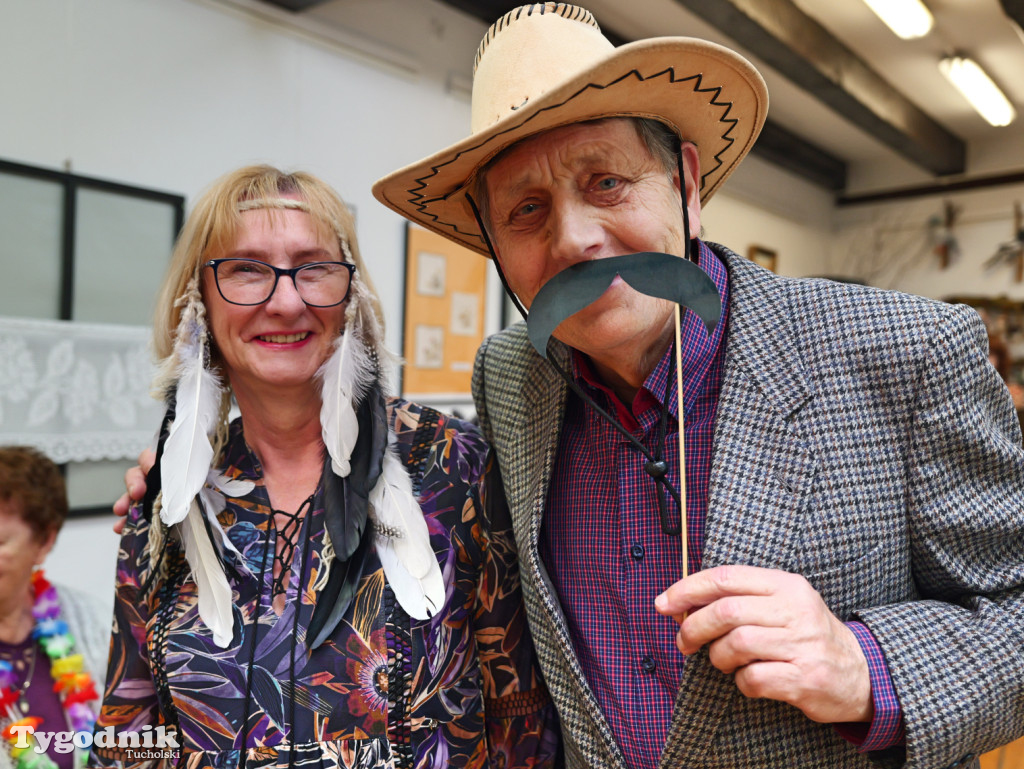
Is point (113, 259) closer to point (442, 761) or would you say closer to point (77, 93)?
point (77, 93)

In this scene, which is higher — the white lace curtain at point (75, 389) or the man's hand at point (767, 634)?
the white lace curtain at point (75, 389)

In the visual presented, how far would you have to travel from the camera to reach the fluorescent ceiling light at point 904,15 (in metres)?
4.04


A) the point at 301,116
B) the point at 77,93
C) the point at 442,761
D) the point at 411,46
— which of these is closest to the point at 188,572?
the point at 442,761

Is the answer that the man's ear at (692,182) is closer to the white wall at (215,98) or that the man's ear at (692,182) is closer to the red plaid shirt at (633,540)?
the red plaid shirt at (633,540)

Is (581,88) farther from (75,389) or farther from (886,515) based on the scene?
(75,389)

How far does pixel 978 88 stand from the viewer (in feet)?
16.9

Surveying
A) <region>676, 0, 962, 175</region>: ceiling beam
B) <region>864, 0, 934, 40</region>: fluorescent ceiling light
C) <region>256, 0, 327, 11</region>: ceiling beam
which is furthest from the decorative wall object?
<region>256, 0, 327, 11</region>: ceiling beam

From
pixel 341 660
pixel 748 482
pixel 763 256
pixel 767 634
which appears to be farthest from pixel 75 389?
pixel 763 256

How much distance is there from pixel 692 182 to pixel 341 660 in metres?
0.95

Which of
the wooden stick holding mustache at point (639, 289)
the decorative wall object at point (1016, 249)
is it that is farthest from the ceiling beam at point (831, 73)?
the wooden stick holding mustache at point (639, 289)

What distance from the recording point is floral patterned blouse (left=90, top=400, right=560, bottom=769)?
3.82 feet

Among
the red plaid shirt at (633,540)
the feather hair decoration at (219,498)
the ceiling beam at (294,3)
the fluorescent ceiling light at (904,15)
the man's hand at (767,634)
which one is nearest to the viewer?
the man's hand at (767,634)

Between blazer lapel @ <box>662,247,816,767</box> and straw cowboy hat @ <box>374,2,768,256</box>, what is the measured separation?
0.35 meters

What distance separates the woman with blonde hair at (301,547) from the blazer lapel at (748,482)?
42 cm
